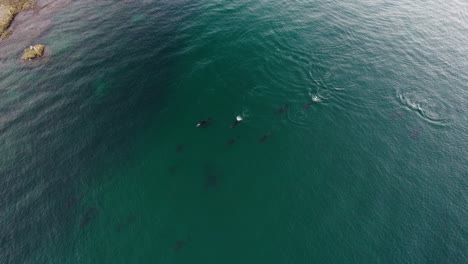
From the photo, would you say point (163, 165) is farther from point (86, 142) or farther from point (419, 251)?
point (419, 251)

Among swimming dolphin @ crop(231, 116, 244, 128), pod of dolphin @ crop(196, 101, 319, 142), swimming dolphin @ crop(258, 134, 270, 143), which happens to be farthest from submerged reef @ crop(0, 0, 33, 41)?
swimming dolphin @ crop(258, 134, 270, 143)

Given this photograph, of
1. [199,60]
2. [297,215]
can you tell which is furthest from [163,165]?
[199,60]

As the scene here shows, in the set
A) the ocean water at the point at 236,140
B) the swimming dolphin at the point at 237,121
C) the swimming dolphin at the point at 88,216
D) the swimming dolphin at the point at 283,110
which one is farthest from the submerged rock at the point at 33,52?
the swimming dolphin at the point at 283,110

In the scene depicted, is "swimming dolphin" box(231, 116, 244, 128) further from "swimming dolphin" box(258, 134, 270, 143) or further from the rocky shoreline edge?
the rocky shoreline edge

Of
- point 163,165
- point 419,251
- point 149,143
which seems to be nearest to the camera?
point 419,251

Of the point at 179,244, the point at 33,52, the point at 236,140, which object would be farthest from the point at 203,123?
the point at 33,52

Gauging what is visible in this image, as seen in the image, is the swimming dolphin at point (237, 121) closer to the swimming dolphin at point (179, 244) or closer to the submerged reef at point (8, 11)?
the swimming dolphin at point (179, 244)
